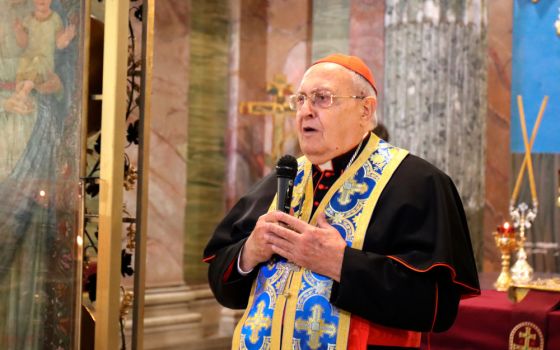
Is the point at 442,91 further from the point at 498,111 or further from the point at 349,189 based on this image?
the point at 349,189

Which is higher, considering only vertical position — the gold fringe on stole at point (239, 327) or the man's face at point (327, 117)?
the man's face at point (327, 117)

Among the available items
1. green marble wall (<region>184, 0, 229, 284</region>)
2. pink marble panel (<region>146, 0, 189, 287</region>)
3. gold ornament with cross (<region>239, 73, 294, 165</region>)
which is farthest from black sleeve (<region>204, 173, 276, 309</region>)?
gold ornament with cross (<region>239, 73, 294, 165</region>)

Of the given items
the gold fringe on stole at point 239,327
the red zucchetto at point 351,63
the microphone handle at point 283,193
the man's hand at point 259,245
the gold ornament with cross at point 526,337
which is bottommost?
the gold ornament with cross at point 526,337

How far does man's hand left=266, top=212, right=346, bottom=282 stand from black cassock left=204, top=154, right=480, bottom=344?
0.04 m

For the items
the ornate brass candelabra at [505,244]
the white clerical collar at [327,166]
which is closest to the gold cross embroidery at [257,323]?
the white clerical collar at [327,166]

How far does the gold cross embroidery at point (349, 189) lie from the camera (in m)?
3.08

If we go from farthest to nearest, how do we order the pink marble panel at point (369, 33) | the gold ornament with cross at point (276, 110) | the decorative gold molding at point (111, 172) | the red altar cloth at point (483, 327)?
the gold ornament with cross at point (276, 110) < the pink marble panel at point (369, 33) < the red altar cloth at point (483, 327) < the decorative gold molding at point (111, 172)

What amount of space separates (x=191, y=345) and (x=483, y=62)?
328cm

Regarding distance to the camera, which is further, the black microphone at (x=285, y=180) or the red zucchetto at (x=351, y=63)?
the red zucchetto at (x=351, y=63)

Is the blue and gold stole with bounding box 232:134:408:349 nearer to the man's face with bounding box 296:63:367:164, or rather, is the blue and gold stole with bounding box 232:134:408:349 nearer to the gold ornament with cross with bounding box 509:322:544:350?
the man's face with bounding box 296:63:367:164

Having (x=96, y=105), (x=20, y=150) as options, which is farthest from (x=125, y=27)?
(x=20, y=150)

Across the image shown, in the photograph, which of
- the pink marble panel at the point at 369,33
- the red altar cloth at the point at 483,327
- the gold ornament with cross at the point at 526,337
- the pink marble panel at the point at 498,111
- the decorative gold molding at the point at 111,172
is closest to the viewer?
the decorative gold molding at the point at 111,172

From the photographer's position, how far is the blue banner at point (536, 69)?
23.9 feet

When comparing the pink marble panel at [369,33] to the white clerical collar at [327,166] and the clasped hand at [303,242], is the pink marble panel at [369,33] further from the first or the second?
the clasped hand at [303,242]
